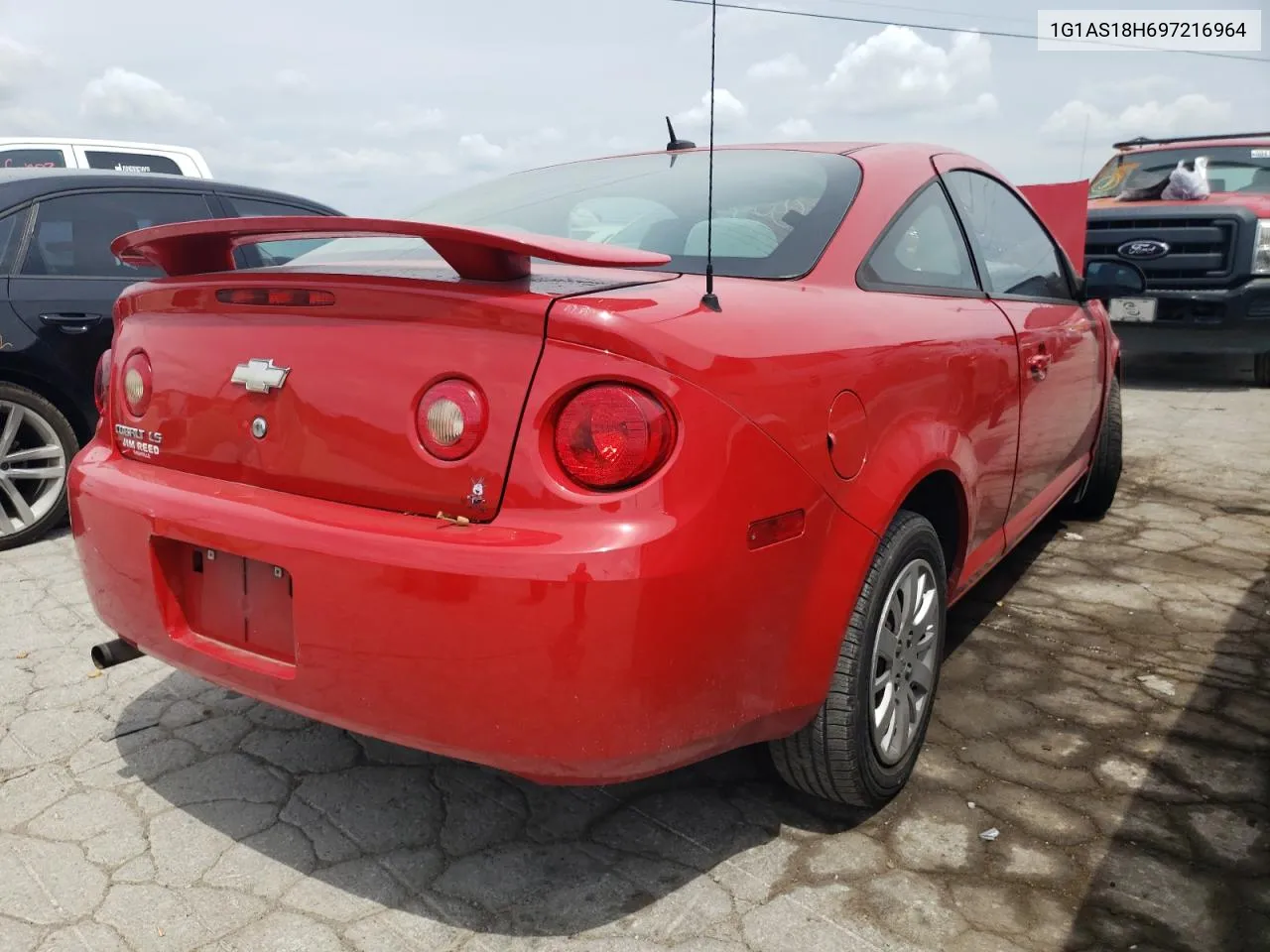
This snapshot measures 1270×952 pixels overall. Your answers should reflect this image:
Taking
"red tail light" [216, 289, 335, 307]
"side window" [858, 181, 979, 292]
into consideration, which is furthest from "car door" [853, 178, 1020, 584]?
"red tail light" [216, 289, 335, 307]

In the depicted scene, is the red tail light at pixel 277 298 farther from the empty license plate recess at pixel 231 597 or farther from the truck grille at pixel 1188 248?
the truck grille at pixel 1188 248

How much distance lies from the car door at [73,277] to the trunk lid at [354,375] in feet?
8.32

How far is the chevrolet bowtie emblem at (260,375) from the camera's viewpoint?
77.1 inches

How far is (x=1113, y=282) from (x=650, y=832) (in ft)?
9.06

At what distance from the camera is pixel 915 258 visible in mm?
2617

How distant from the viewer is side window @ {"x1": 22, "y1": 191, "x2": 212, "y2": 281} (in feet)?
14.4

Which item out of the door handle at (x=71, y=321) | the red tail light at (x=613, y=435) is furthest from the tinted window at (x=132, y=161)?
the red tail light at (x=613, y=435)

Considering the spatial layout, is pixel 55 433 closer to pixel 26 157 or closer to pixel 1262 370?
pixel 26 157

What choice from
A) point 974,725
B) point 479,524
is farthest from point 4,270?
point 974,725

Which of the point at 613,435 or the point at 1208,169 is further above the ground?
the point at 1208,169

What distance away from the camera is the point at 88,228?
15.0 feet

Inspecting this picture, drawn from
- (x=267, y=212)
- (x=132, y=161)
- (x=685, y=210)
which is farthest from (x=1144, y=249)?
(x=132, y=161)

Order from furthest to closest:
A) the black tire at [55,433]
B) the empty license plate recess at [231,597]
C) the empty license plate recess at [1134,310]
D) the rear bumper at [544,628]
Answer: the empty license plate recess at [1134,310], the black tire at [55,433], the empty license plate recess at [231,597], the rear bumper at [544,628]

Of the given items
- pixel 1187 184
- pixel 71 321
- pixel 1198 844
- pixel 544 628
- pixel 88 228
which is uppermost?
pixel 1187 184
